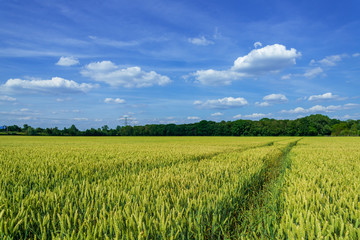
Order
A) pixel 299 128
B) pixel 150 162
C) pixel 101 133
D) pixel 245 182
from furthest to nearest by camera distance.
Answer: pixel 299 128 < pixel 101 133 < pixel 150 162 < pixel 245 182

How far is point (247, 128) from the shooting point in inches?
4624

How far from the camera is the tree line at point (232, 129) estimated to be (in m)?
107

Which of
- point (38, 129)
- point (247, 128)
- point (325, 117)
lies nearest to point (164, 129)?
point (247, 128)

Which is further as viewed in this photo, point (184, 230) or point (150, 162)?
point (150, 162)

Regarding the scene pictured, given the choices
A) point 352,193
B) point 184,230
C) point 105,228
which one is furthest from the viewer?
point 352,193

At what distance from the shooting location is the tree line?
4203 inches

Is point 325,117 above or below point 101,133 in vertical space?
above

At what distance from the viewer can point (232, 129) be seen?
120 metres

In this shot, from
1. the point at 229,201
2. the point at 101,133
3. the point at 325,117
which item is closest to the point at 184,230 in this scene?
the point at 229,201

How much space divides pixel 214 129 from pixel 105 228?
124m

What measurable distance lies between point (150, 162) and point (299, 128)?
120 m

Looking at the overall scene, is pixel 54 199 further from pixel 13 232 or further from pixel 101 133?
pixel 101 133

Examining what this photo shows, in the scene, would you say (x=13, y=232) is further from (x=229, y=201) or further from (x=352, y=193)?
(x=352, y=193)

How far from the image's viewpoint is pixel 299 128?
357 ft
